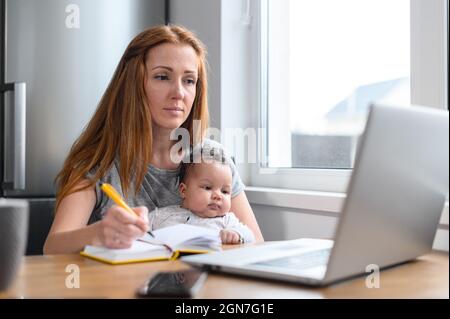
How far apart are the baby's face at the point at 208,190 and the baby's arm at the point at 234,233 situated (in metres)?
0.03

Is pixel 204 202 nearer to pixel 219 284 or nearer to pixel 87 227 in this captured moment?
pixel 87 227

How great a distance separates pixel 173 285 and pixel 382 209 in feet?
1.00

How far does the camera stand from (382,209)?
0.77 meters

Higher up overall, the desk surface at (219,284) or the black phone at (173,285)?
the black phone at (173,285)

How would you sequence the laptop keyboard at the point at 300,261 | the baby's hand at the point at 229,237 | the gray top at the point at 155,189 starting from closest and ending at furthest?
the laptop keyboard at the point at 300,261 < the baby's hand at the point at 229,237 < the gray top at the point at 155,189

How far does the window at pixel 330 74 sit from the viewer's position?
1479mm

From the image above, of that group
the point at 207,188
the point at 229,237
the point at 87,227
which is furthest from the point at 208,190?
the point at 87,227

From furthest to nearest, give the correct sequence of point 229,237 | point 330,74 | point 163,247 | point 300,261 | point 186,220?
point 330,74
point 186,220
point 229,237
point 163,247
point 300,261

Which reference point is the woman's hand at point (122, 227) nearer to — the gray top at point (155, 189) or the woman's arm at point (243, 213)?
the gray top at point (155, 189)

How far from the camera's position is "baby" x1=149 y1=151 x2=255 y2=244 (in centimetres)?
145

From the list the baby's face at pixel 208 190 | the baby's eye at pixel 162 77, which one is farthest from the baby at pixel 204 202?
the baby's eye at pixel 162 77

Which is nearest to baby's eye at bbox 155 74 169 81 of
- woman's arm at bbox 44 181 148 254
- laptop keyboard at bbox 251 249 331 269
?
woman's arm at bbox 44 181 148 254

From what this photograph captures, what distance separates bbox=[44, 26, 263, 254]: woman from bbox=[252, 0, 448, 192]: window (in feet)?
1.18

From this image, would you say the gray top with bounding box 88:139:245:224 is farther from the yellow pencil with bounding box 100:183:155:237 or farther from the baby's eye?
the yellow pencil with bounding box 100:183:155:237
